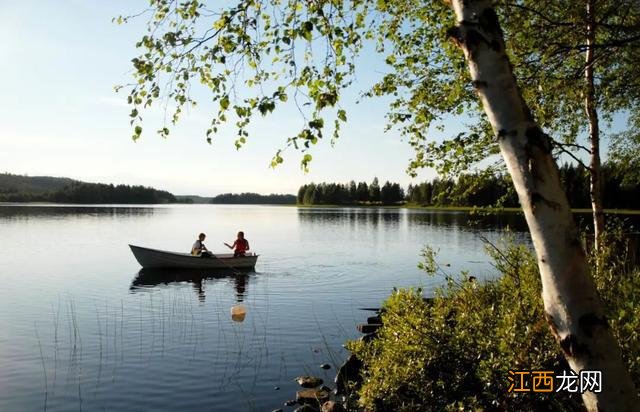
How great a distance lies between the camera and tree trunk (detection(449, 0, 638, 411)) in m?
3.19

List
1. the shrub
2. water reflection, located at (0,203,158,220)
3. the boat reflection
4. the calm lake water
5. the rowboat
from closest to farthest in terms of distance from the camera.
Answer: the shrub
the calm lake water
the boat reflection
the rowboat
water reflection, located at (0,203,158,220)

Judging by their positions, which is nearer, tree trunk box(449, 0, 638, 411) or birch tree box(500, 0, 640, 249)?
tree trunk box(449, 0, 638, 411)

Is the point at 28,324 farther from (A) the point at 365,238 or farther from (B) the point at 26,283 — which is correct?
(A) the point at 365,238

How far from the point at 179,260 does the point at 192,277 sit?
2070mm

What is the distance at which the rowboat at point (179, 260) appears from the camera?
33.5 m

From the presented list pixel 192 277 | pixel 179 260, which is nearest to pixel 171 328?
pixel 192 277

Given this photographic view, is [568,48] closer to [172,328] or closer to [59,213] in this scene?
[172,328]

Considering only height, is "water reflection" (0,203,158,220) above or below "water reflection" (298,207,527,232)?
above

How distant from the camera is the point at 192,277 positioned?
32.2 meters

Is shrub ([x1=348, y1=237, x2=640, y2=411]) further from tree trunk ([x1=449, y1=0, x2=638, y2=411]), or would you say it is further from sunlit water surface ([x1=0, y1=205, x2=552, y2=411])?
tree trunk ([x1=449, y1=0, x2=638, y2=411])

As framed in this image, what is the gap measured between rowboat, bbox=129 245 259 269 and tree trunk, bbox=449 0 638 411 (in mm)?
31316

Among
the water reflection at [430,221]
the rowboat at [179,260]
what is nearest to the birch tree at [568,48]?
the rowboat at [179,260]

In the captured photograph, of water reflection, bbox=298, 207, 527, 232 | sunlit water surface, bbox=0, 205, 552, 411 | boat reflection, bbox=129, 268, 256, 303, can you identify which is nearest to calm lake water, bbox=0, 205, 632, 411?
sunlit water surface, bbox=0, 205, 552, 411

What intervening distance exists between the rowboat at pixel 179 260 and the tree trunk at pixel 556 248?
3132 cm
